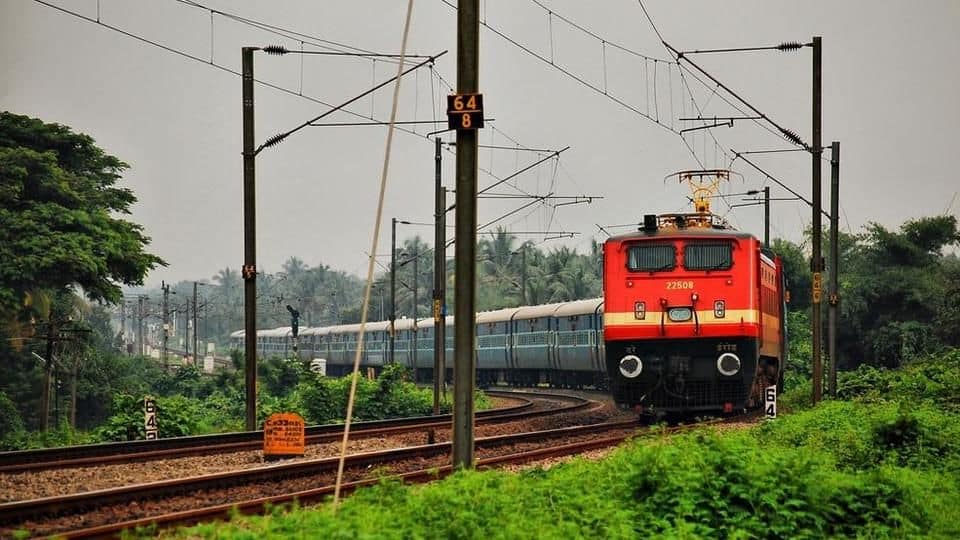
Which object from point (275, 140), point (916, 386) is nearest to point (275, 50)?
point (275, 140)

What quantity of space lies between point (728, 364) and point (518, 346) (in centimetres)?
2987

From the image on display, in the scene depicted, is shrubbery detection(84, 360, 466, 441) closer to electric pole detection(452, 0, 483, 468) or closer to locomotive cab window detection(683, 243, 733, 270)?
locomotive cab window detection(683, 243, 733, 270)

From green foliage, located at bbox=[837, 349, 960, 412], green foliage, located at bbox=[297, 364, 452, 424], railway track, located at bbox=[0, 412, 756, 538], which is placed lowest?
green foliage, located at bbox=[297, 364, 452, 424]

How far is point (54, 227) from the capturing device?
138 ft

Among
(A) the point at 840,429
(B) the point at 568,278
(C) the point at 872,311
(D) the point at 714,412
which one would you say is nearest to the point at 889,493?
(A) the point at 840,429

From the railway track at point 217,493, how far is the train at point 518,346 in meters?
16.5

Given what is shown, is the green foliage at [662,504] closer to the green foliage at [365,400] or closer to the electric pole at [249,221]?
the electric pole at [249,221]

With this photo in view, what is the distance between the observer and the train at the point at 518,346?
46.1 metres

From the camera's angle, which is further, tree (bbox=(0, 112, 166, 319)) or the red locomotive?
tree (bbox=(0, 112, 166, 319))

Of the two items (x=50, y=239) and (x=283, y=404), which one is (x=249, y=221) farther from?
(x=50, y=239)

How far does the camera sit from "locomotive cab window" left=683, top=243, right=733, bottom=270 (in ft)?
79.9

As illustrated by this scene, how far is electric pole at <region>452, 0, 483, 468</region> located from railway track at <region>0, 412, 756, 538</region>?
2.74ft

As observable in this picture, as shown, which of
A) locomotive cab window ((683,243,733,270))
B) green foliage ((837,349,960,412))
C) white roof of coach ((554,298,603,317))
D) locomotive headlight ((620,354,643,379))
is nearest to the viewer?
locomotive cab window ((683,243,733,270))

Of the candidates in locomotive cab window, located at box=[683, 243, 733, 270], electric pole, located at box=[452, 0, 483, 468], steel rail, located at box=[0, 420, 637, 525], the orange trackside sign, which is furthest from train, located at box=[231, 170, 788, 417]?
electric pole, located at box=[452, 0, 483, 468]
